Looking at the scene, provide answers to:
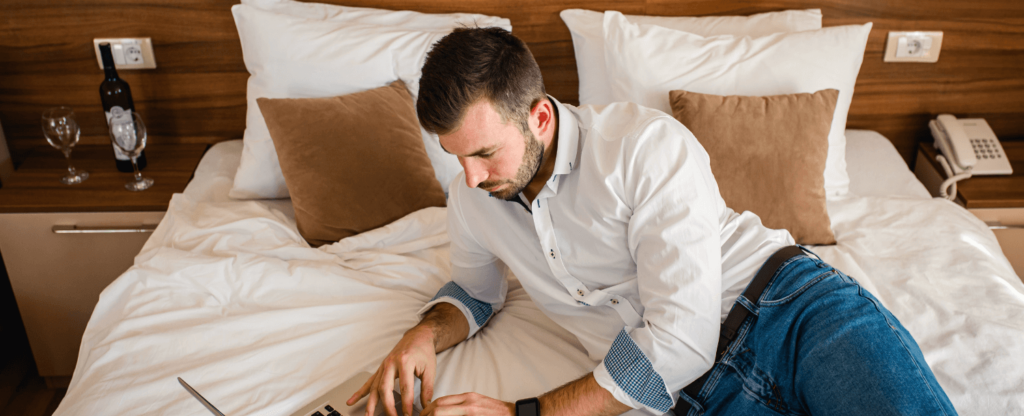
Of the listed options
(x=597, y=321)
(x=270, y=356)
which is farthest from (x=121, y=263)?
(x=597, y=321)

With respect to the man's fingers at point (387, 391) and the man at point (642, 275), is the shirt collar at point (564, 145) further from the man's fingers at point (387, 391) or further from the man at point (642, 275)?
the man's fingers at point (387, 391)

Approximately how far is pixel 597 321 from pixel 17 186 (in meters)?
1.66

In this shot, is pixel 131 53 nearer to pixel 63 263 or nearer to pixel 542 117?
pixel 63 263

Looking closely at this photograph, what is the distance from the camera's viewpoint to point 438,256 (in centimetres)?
153

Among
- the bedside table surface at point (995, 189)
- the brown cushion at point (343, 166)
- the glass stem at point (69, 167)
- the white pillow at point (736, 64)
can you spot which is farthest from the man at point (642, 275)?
the glass stem at point (69, 167)

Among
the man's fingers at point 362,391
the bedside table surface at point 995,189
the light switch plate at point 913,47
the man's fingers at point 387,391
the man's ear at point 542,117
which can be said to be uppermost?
the man's ear at point 542,117

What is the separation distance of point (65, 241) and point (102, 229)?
0.11m

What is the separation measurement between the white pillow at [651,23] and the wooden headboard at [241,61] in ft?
0.21

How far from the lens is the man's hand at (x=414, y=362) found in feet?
3.52

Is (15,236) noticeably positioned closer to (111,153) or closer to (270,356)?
(111,153)

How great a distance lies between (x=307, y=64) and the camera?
1.72 meters

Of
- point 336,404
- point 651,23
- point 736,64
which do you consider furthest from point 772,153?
point 336,404

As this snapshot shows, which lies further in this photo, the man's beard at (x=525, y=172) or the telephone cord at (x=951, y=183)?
the telephone cord at (x=951, y=183)

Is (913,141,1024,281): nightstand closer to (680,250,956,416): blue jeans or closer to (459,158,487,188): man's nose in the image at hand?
(680,250,956,416): blue jeans
